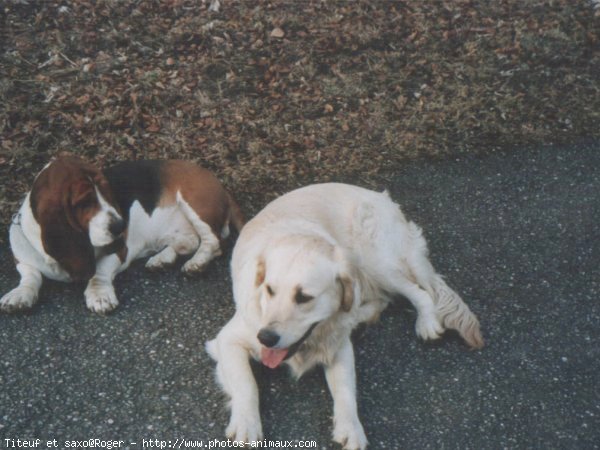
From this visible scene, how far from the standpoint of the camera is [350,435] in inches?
124

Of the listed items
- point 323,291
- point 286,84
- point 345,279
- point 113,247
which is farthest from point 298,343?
point 286,84

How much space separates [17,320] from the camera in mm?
3848

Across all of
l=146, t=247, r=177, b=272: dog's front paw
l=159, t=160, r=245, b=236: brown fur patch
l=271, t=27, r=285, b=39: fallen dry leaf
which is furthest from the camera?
l=271, t=27, r=285, b=39: fallen dry leaf

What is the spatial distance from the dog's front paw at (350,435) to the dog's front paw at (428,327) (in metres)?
0.84

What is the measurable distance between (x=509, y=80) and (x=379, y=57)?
50.5 inches

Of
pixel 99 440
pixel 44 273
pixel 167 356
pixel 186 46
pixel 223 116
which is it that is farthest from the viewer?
pixel 186 46

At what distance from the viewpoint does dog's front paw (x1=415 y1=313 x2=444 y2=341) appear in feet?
12.6

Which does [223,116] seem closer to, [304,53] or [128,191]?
[304,53]

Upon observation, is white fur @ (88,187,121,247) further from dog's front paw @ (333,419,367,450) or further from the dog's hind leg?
dog's front paw @ (333,419,367,450)

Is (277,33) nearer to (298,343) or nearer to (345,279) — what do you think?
(345,279)

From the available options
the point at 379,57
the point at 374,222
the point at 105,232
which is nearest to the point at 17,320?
the point at 105,232

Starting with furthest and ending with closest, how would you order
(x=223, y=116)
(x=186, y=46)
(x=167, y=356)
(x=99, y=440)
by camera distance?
1. (x=186, y=46)
2. (x=223, y=116)
3. (x=167, y=356)
4. (x=99, y=440)

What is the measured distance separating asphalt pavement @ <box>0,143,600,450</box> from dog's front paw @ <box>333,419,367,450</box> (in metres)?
0.08

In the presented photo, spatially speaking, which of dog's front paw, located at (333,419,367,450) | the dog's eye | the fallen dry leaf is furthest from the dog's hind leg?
the fallen dry leaf
